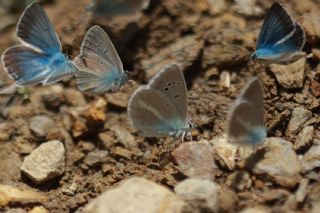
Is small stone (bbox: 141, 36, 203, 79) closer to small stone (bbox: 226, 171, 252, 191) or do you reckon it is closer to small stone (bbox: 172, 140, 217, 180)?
small stone (bbox: 172, 140, 217, 180)

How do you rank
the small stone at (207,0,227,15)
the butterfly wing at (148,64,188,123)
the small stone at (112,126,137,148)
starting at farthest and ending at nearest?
the small stone at (207,0,227,15), the small stone at (112,126,137,148), the butterfly wing at (148,64,188,123)

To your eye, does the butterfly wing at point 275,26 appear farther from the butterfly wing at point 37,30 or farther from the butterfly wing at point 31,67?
the butterfly wing at point 37,30

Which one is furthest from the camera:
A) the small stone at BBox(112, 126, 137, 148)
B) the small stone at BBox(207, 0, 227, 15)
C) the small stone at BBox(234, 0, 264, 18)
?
the small stone at BBox(207, 0, 227, 15)

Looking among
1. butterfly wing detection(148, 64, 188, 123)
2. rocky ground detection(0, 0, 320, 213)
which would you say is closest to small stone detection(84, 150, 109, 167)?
rocky ground detection(0, 0, 320, 213)

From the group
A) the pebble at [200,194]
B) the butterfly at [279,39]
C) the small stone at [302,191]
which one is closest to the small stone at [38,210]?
the pebble at [200,194]

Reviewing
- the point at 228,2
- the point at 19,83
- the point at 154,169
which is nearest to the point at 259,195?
the point at 154,169

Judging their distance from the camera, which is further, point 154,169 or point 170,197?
point 154,169

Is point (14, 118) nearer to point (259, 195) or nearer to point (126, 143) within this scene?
point (126, 143)

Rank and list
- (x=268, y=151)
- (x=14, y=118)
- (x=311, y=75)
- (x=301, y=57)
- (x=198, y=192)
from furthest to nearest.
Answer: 1. (x=14, y=118)
2. (x=311, y=75)
3. (x=301, y=57)
4. (x=268, y=151)
5. (x=198, y=192)
